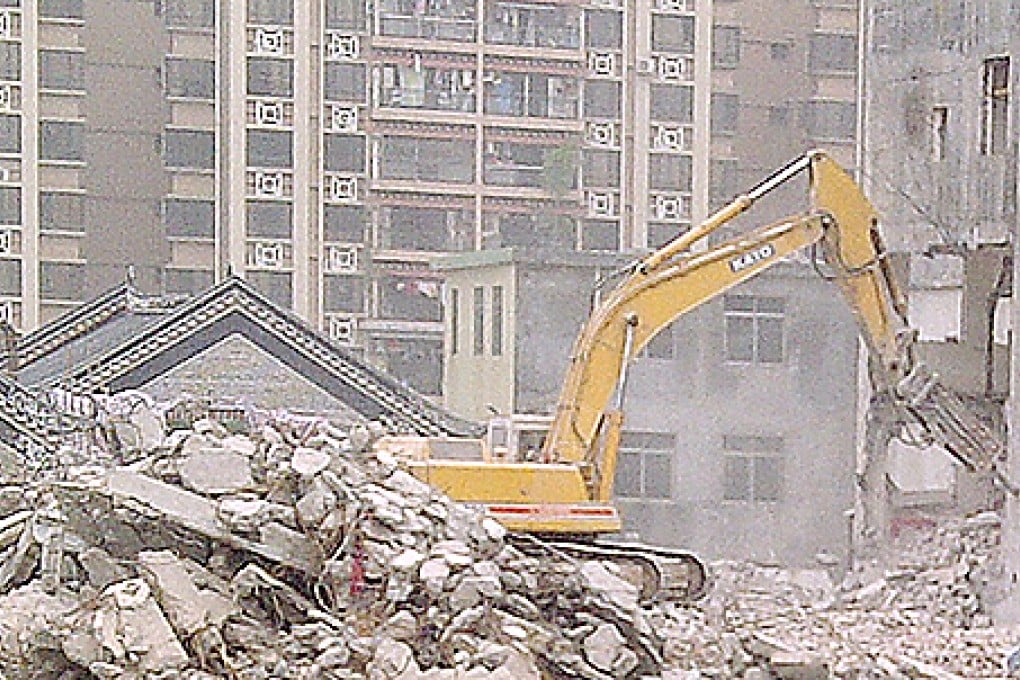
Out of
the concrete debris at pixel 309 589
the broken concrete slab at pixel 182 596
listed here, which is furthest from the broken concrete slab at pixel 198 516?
the broken concrete slab at pixel 182 596

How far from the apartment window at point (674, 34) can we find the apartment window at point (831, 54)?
678mm

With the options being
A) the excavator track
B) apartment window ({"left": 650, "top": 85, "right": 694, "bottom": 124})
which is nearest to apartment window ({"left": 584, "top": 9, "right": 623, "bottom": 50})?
apartment window ({"left": 650, "top": 85, "right": 694, "bottom": 124})

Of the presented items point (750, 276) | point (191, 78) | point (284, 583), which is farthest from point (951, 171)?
point (191, 78)

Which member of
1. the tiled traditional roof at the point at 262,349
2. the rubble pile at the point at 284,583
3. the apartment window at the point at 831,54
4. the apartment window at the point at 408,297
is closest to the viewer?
the rubble pile at the point at 284,583

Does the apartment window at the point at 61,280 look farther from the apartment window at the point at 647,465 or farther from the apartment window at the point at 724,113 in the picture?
the apartment window at the point at 724,113

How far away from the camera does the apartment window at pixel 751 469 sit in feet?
27.6

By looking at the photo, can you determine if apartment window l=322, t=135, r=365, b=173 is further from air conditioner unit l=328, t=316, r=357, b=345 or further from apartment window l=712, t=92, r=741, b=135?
apartment window l=712, t=92, r=741, b=135

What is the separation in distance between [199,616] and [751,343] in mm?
4682

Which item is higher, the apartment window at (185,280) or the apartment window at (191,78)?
the apartment window at (191,78)

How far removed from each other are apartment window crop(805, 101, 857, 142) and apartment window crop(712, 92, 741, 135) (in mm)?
396

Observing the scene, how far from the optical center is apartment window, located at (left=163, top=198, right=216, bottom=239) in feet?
32.8

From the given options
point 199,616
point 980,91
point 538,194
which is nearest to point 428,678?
point 199,616

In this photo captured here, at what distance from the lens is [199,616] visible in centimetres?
409

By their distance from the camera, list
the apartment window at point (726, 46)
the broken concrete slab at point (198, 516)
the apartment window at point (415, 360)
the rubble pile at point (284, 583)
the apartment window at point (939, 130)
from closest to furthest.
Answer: the rubble pile at point (284, 583) < the broken concrete slab at point (198, 516) < the apartment window at point (939, 130) < the apartment window at point (415, 360) < the apartment window at point (726, 46)
